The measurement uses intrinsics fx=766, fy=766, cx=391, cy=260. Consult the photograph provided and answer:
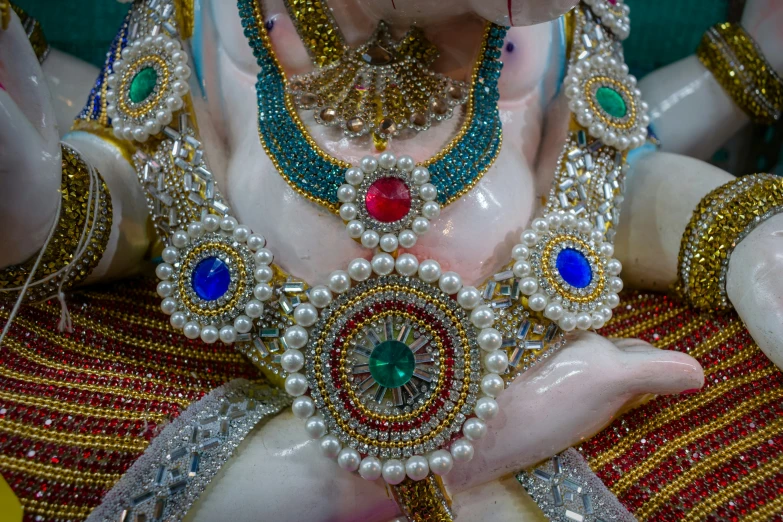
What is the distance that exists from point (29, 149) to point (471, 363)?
1.64ft

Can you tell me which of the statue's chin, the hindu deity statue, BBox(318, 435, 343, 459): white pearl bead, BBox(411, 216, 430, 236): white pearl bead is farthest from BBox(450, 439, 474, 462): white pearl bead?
the statue's chin

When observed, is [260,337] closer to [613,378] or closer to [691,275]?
[613,378]

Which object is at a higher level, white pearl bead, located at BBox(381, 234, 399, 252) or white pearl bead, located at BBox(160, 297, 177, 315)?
white pearl bead, located at BBox(381, 234, 399, 252)

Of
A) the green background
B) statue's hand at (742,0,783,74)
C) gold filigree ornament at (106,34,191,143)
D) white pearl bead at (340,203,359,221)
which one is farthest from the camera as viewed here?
the green background

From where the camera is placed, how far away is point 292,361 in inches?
32.2

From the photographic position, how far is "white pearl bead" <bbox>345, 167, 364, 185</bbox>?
0.83 meters

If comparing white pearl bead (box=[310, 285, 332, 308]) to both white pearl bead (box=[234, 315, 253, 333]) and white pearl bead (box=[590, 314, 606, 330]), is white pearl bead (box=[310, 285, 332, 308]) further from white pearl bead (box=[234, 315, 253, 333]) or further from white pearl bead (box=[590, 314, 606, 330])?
white pearl bead (box=[590, 314, 606, 330])

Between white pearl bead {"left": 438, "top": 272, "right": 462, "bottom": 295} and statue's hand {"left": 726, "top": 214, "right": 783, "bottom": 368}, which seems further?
statue's hand {"left": 726, "top": 214, "right": 783, "bottom": 368}

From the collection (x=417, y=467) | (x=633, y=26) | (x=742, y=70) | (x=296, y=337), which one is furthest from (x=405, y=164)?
(x=633, y=26)

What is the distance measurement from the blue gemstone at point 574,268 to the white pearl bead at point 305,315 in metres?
0.29

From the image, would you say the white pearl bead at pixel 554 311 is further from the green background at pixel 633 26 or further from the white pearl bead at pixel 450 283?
the green background at pixel 633 26

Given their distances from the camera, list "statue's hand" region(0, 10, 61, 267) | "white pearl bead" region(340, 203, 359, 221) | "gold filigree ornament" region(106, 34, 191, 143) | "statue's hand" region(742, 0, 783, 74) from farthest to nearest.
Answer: "statue's hand" region(742, 0, 783, 74) → "gold filigree ornament" region(106, 34, 191, 143) → "white pearl bead" region(340, 203, 359, 221) → "statue's hand" region(0, 10, 61, 267)

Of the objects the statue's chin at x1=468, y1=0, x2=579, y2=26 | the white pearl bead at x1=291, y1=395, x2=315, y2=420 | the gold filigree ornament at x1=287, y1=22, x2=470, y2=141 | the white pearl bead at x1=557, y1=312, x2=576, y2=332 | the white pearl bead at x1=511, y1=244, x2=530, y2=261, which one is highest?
the statue's chin at x1=468, y1=0, x2=579, y2=26

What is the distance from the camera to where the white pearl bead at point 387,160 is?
83cm
